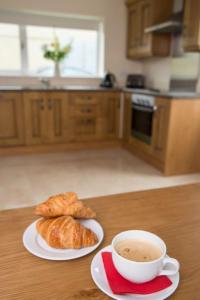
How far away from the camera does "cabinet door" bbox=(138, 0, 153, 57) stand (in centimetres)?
338

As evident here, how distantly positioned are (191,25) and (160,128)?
3.75 ft

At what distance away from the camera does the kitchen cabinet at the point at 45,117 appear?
3.36m

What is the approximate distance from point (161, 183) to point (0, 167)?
6.20 feet

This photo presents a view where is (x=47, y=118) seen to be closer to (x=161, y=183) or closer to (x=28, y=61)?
(x=28, y=61)

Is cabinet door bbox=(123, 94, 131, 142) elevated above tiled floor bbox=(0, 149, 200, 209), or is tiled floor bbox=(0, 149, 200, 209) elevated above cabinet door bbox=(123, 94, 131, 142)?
cabinet door bbox=(123, 94, 131, 142)

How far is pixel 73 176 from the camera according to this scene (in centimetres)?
279

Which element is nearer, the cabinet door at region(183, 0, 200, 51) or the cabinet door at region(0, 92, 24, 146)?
the cabinet door at region(183, 0, 200, 51)

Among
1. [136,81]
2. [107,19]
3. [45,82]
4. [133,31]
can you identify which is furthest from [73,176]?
[107,19]

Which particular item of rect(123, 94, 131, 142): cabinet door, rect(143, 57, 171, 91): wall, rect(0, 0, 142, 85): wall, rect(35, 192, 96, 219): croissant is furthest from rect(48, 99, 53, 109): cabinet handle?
rect(35, 192, 96, 219): croissant

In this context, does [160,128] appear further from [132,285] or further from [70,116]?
[132,285]

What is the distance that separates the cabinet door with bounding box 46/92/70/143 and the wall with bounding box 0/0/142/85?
25.7 inches

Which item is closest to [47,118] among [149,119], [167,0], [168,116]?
[149,119]

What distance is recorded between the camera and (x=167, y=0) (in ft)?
10.8

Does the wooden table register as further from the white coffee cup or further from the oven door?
the oven door
